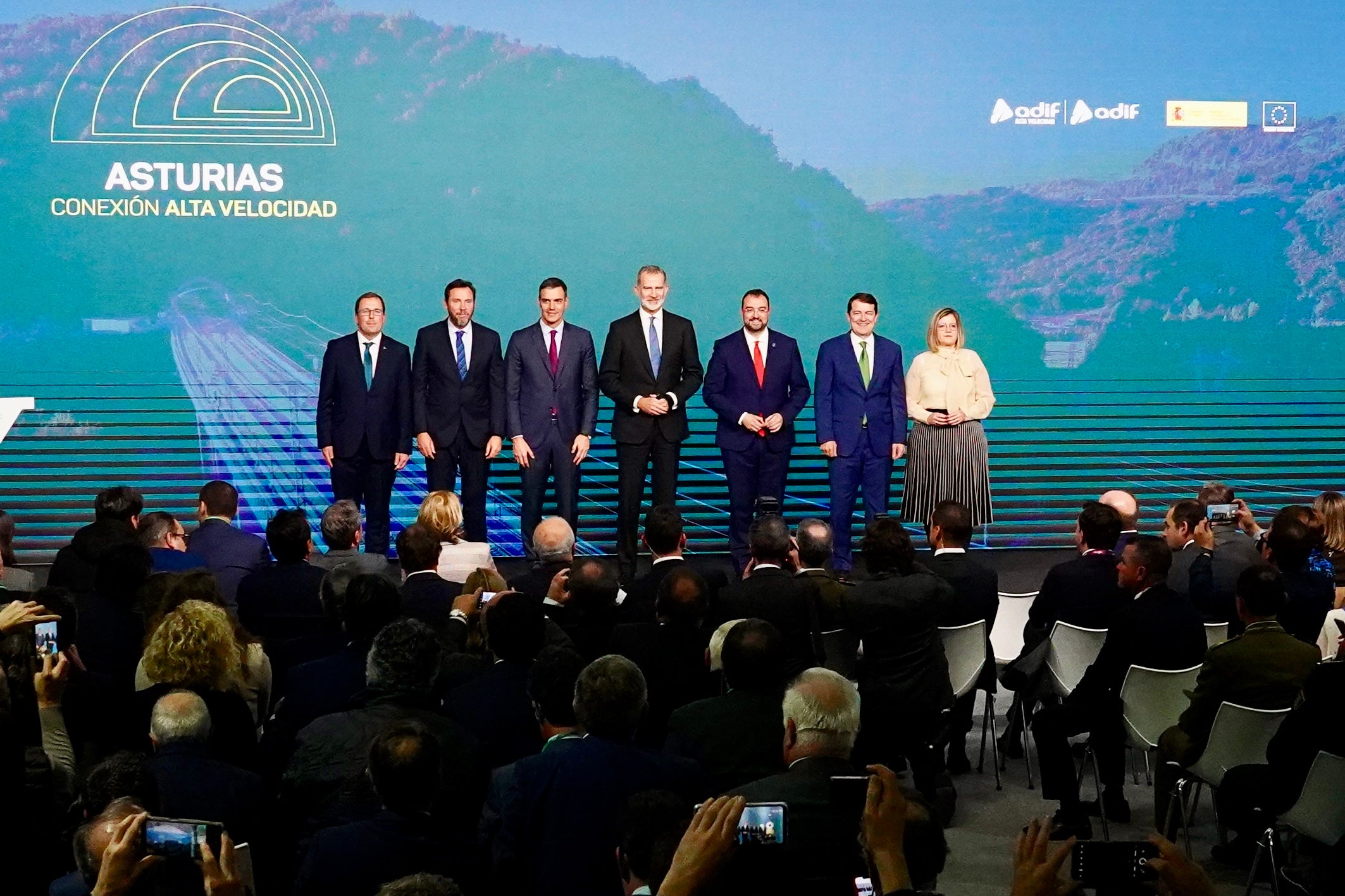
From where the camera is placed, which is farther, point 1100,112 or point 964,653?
point 1100,112

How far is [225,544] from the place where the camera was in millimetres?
6523

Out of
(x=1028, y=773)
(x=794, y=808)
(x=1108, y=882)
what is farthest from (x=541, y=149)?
(x=1108, y=882)

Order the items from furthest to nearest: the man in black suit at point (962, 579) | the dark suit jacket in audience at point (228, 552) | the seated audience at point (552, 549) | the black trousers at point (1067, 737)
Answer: the dark suit jacket in audience at point (228, 552) < the man in black suit at point (962, 579) < the seated audience at point (552, 549) < the black trousers at point (1067, 737)

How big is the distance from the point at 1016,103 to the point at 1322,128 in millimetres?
2120

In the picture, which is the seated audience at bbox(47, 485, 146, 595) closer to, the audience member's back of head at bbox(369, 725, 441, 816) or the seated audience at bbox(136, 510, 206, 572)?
the seated audience at bbox(136, 510, 206, 572)

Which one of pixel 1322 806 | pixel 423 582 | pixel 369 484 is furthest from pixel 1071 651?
pixel 369 484

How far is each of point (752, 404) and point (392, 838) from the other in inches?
233

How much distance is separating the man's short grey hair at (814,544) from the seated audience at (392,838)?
287cm

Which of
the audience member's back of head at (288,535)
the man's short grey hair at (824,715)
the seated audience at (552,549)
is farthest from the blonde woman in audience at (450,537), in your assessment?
the man's short grey hair at (824,715)

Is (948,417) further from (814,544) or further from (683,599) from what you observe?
(683,599)

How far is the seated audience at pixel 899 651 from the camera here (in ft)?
17.6

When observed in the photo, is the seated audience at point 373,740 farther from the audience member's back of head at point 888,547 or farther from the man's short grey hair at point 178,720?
the audience member's back of head at point 888,547

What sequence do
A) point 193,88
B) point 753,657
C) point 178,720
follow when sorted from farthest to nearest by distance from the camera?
point 193,88
point 753,657
point 178,720

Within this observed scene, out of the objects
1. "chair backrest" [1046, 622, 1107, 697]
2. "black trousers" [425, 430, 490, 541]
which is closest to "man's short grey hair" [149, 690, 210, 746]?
"chair backrest" [1046, 622, 1107, 697]
